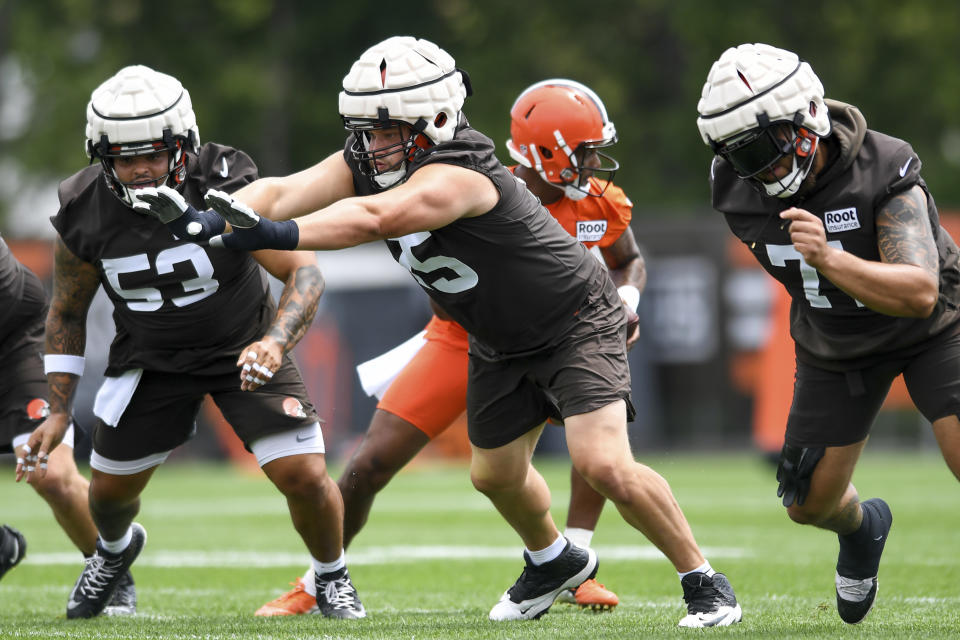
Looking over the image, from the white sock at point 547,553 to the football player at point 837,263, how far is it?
3.05 ft

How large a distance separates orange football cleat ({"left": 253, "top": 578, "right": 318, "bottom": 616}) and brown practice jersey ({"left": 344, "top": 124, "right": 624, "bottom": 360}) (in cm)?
141

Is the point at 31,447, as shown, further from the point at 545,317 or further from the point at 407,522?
the point at 407,522

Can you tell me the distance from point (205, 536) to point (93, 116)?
464 centimetres

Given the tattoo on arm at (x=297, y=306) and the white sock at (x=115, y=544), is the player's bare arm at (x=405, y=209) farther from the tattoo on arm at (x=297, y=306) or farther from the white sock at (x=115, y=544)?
the white sock at (x=115, y=544)

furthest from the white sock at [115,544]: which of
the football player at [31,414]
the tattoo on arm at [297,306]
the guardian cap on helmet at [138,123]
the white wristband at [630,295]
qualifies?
the white wristband at [630,295]

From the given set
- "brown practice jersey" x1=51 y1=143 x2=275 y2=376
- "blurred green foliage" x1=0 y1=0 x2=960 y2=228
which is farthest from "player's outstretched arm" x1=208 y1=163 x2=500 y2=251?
"blurred green foliage" x1=0 y1=0 x2=960 y2=228

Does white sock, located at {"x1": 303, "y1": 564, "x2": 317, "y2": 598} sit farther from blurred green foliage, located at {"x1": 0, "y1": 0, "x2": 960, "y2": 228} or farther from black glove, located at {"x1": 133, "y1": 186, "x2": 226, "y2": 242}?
blurred green foliage, located at {"x1": 0, "y1": 0, "x2": 960, "y2": 228}

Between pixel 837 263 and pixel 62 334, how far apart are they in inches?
117

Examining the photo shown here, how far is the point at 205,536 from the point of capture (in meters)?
9.12

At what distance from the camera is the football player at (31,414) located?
5.79m

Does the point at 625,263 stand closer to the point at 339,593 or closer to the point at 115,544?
the point at 339,593

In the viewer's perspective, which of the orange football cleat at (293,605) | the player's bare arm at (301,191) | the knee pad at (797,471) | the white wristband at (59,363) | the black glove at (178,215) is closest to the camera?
the black glove at (178,215)

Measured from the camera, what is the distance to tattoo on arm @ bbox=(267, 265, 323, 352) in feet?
15.7

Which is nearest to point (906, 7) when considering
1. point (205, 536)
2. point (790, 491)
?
point (205, 536)
